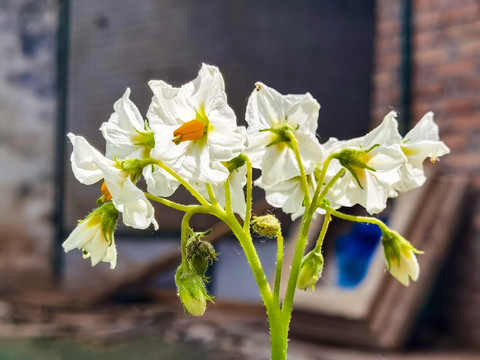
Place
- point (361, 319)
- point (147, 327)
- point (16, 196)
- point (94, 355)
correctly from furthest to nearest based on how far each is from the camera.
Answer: point (16, 196)
point (147, 327)
point (94, 355)
point (361, 319)

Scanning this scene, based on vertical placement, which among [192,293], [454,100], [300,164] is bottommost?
[192,293]

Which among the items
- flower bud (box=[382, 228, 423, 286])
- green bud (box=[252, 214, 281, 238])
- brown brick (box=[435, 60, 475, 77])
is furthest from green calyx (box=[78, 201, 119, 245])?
brown brick (box=[435, 60, 475, 77])

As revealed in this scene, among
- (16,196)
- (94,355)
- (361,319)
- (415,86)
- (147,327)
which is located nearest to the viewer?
(361,319)

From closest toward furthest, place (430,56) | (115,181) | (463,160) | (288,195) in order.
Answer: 1. (115,181)
2. (288,195)
3. (463,160)
4. (430,56)

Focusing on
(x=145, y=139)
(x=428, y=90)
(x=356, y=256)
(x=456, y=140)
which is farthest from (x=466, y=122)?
(x=145, y=139)

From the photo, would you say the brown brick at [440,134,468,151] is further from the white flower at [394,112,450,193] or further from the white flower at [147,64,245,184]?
the white flower at [147,64,245,184]

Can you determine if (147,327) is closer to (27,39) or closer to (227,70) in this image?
(227,70)

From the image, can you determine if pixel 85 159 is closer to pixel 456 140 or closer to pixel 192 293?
pixel 192 293

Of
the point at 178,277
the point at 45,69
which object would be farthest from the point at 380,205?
the point at 45,69
